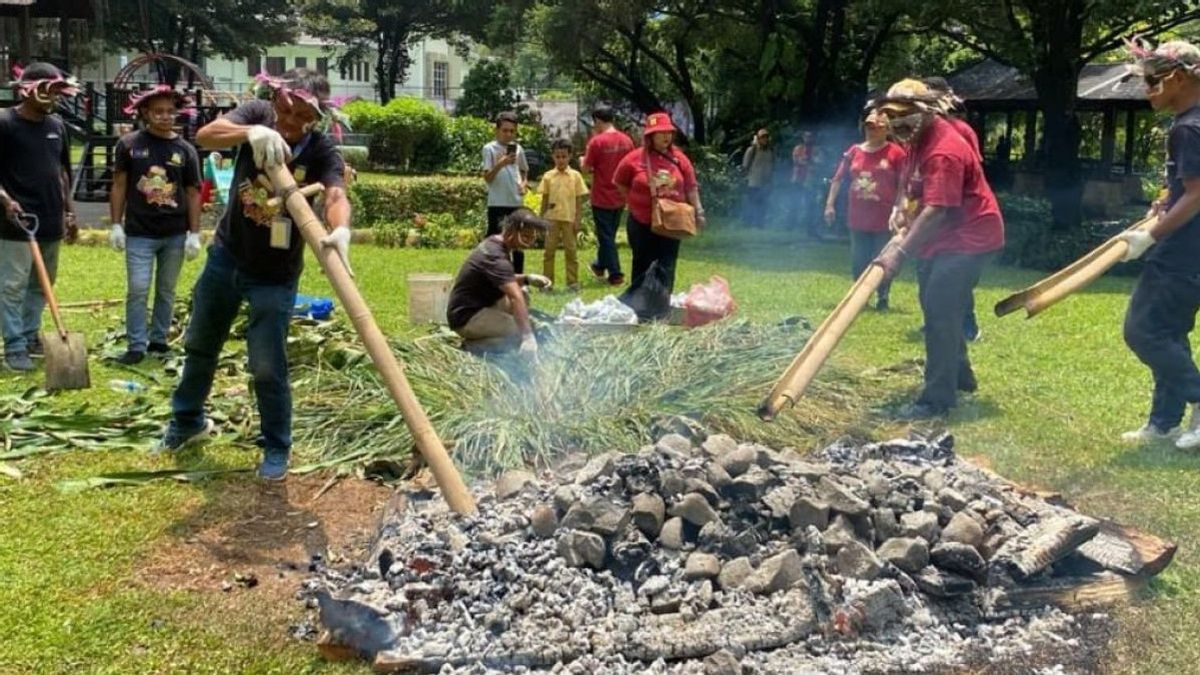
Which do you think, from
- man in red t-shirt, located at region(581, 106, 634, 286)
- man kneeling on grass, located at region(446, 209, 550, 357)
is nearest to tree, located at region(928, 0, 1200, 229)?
man in red t-shirt, located at region(581, 106, 634, 286)

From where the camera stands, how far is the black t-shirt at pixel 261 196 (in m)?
4.91

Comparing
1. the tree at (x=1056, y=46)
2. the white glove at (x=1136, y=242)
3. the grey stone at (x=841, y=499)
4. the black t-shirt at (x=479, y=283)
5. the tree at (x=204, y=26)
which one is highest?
the tree at (x=204, y=26)

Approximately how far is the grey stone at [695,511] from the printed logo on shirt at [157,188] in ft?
15.6

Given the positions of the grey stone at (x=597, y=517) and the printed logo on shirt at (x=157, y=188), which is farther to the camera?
the printed logo on shirt at (x=157, y=188)

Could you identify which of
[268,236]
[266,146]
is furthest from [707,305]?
[266,146]

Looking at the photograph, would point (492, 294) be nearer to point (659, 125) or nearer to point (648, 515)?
point (659, 125)

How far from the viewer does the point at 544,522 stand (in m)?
4.06

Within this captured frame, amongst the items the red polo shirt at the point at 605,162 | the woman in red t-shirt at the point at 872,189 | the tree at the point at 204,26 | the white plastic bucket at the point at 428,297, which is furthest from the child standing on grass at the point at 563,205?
the tree at the point at 204,26

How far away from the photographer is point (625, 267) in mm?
13156

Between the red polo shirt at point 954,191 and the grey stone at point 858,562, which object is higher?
the red polo shirt at point 954,191

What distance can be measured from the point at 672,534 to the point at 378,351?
135cm

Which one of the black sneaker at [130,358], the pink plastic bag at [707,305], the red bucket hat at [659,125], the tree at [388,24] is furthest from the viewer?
the tree at [388,24]

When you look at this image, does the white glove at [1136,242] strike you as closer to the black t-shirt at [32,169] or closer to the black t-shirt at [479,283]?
the black t-shirt at [479,283]

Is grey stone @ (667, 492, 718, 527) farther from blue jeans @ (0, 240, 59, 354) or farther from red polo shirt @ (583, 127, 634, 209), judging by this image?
red polo shirt @ (583, 127, 634, 209)
